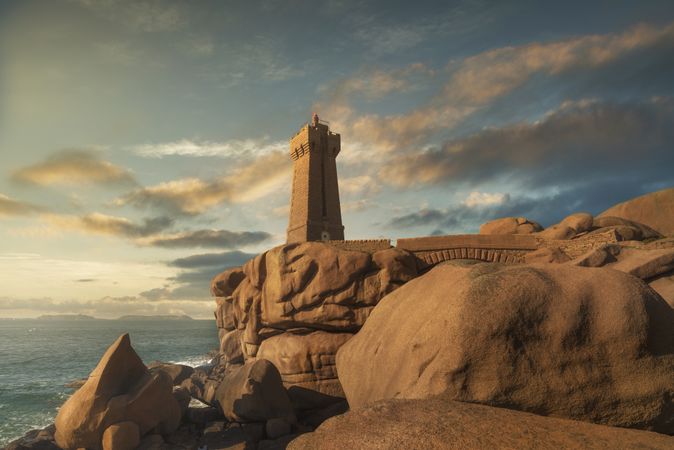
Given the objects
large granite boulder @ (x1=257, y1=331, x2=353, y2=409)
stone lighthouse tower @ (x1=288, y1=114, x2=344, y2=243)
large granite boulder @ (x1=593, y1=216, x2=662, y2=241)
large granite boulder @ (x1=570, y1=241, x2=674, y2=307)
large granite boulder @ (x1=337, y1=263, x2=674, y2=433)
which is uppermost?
stone lighthouse tower @ (x1=288, y1=114, x2=344, y2=243)

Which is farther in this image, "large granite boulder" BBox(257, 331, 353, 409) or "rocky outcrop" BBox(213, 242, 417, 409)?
"rocky outcrop" BBox(213, 242, 417, 409)

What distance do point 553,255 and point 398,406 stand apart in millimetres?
15163

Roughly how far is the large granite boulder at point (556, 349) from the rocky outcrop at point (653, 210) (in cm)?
1836

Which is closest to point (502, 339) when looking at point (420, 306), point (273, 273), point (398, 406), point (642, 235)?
point (398, 406)

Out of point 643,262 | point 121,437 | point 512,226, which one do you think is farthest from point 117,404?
point 512,226

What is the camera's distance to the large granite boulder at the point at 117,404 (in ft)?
43.1

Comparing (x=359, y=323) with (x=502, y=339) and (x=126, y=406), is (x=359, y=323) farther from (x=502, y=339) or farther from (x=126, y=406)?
(x=502, y=339)

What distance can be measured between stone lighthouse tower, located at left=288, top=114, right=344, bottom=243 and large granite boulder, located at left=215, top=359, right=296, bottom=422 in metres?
16.7

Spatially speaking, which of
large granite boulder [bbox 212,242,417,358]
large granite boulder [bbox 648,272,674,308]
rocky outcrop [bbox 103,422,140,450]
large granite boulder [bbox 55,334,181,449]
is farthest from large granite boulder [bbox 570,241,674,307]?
rocky outcrop [bbox 103,422,140,450]

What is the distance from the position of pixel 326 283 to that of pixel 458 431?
13.1 m

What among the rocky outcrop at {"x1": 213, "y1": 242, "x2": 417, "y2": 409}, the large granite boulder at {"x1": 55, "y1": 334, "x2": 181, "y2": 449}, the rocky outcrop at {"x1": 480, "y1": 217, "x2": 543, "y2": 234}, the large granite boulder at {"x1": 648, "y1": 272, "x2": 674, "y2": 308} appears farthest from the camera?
the rocky outcrop at {"x1": 480, "y1": 217, "x2": 543, "y2": 234}

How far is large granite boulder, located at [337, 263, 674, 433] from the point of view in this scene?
5.18 metres

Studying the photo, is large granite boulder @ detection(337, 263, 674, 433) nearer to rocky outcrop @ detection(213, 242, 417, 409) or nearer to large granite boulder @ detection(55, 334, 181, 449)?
rocky outcrop @ detection(213, 242, 417, 409)

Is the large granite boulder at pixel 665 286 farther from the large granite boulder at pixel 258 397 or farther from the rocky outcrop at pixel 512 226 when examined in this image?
the large granite boulder at pixel 258 397
